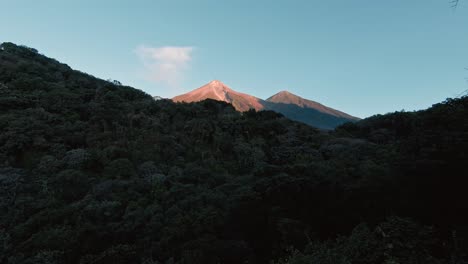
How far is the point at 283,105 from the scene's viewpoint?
304 feet

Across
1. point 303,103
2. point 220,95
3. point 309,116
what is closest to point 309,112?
point 309,116

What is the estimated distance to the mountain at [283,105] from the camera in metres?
78.6

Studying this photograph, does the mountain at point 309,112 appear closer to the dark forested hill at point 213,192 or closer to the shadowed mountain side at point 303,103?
the shadowed mountain side at point 303,103

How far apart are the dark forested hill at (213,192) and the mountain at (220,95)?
53360 mm

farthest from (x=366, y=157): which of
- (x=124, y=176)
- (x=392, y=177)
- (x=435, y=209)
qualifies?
(x=124, y=176)

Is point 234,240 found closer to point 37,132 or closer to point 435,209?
point 435,209

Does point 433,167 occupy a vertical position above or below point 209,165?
above

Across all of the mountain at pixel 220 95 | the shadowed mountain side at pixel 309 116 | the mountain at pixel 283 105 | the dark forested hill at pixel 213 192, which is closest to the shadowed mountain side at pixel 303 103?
the mountain at pixel 283 105

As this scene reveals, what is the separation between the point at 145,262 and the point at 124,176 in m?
8.93

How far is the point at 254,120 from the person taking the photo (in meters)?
29.1

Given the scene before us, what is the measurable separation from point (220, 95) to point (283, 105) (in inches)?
730

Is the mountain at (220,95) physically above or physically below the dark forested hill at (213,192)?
above

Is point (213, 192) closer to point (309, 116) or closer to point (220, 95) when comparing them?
point (220, 95)

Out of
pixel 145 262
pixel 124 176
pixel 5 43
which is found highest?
pixel 5 43
